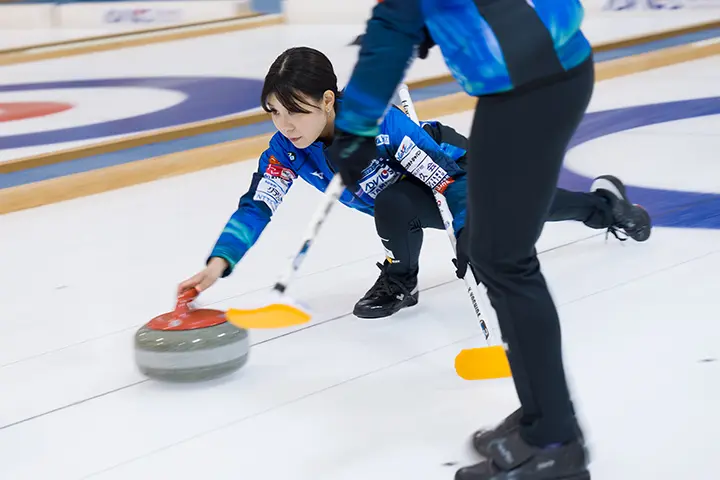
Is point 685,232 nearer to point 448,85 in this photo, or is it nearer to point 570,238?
point 570,238

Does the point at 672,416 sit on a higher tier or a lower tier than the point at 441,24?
lower

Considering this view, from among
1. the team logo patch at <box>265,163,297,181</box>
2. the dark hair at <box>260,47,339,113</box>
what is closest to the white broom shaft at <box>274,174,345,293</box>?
the dark hair at <box>260,47,339,113</box>

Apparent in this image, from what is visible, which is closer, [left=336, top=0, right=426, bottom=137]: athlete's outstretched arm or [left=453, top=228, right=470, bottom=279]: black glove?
[left=336, top=0, right=426, bottom=137]: athlete's outstretched arm

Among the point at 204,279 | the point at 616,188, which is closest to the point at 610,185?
the point at 616,188

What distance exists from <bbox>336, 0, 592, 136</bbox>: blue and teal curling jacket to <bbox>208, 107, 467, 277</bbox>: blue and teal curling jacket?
0.73 metres

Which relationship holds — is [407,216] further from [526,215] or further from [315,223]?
[526,215]

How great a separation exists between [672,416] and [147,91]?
449 centimetres

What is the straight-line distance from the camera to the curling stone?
73.7 inches

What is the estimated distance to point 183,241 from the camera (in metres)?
2.94

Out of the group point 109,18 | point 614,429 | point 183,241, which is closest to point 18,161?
point 183,241

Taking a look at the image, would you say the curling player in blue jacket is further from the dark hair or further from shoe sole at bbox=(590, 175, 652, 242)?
shoe sole at bbox=(590, 175, 652, 242)

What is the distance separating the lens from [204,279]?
6.43ft

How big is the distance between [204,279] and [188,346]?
Result: 0.15m

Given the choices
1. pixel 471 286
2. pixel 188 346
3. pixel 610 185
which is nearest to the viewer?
pixel 188 346
